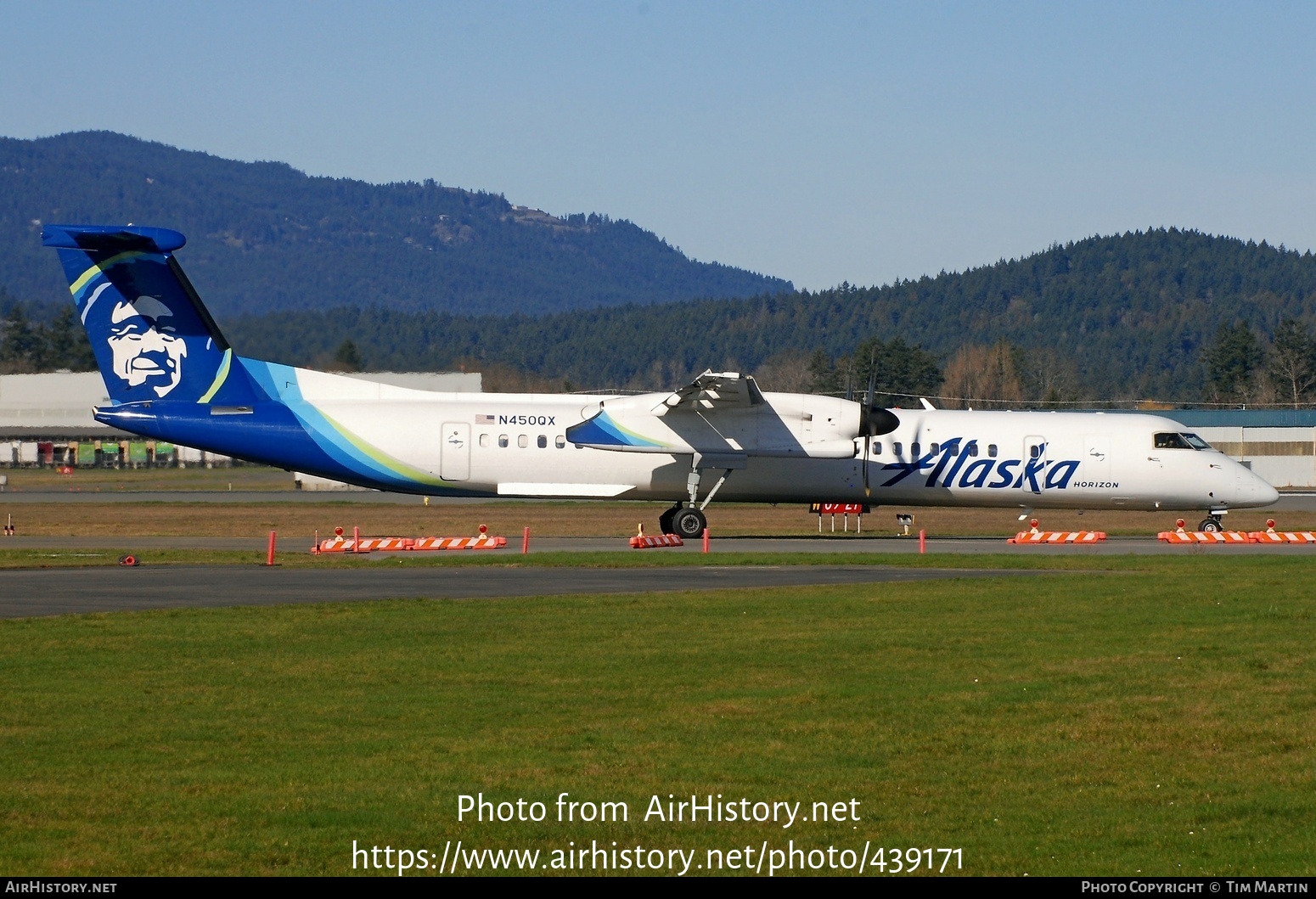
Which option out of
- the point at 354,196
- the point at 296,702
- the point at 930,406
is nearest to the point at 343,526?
the point at 930,406

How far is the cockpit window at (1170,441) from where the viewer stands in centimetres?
3359

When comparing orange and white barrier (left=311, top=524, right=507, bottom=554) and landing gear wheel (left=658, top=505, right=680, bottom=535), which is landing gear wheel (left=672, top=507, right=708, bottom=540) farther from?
orange and white barrier (left=311, top=524, right=507, bottom=554)

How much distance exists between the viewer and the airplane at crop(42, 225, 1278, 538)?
30.0 m

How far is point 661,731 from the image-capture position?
10.6 meters

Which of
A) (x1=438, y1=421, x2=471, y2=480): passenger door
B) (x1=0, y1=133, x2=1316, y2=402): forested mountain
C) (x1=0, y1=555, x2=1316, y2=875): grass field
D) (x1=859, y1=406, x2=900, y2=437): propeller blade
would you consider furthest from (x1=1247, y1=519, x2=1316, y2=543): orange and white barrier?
(x1=438, y1=421, x2=471, y2=480): passenger door

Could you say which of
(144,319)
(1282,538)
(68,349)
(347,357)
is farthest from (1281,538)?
(68,349)

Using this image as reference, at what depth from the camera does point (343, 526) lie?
132ft

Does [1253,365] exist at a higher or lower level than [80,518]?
higher

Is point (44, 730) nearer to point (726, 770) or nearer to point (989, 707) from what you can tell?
point (726, 770)

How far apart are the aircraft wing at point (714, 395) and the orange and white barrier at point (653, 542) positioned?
9.38 ft

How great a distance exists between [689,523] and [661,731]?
2188cm

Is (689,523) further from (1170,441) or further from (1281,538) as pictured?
(1281,538)

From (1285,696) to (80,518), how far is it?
38707 mm

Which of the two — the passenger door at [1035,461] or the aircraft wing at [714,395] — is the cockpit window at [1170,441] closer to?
the passenger door at [1035,461]
